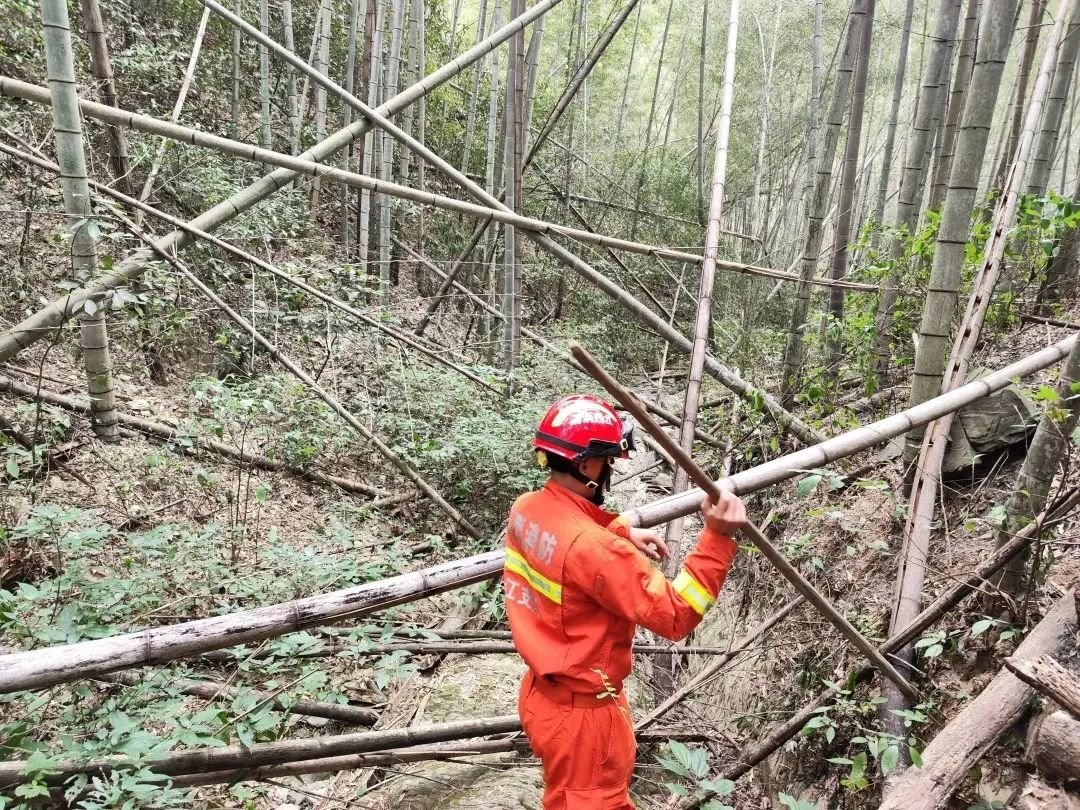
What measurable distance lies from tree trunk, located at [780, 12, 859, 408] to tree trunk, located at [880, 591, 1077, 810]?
3.33m

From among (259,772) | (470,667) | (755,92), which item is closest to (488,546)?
(470,667)

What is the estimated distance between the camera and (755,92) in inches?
544

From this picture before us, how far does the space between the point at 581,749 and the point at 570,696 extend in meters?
0.15

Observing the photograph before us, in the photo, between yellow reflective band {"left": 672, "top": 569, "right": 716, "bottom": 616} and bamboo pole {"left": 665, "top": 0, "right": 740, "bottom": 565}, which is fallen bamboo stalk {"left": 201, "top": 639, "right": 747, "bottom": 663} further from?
yellow reflective band {"left": 672, "top": 569, "right": 716, "bottom": 616}

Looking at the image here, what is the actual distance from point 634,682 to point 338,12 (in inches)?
449

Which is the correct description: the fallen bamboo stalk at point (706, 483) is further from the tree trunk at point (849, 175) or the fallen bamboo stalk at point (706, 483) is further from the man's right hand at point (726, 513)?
the tree trunk at point (849, 175)

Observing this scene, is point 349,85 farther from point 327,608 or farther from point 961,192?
point 327,608

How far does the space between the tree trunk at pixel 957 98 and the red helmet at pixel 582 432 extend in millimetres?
3353

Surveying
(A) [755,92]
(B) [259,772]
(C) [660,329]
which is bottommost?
(B) [259,772]

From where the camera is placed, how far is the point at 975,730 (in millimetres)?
2066

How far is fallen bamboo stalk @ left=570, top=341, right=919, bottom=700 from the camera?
1.24m

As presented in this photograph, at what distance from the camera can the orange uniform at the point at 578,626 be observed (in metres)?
1.75

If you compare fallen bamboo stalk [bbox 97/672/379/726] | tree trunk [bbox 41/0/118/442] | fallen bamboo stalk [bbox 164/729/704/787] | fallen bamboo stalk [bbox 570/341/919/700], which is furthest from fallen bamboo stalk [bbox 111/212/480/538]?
fallen bamboo stalk [bbox 570/341/919/700]

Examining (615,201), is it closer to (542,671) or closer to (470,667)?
(470,667)
